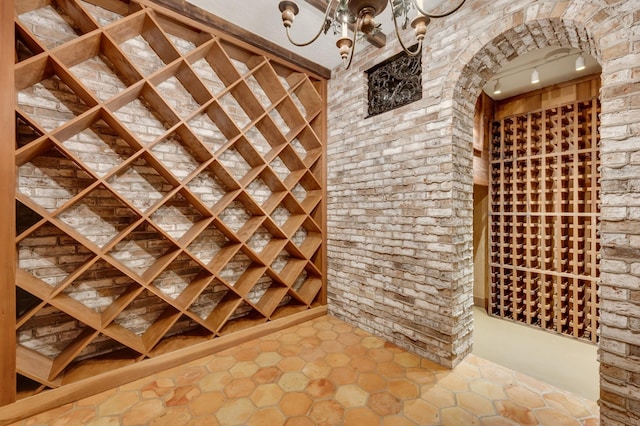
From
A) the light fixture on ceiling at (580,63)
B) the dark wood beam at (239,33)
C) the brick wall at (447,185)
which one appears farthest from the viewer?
the light fixture on ceiling at (580,63)

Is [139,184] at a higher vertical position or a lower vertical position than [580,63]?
lower

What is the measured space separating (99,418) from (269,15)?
9.02 feet

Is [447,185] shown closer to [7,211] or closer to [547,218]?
[547,218]

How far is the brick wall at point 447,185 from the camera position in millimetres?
1203

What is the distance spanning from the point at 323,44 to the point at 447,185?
1596 millimetres

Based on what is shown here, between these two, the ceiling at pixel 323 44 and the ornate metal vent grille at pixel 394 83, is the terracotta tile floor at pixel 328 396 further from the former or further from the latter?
the ceiling at pixel 323 44

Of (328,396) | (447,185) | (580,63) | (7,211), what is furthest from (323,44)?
(328,396)

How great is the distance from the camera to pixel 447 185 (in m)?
1.82

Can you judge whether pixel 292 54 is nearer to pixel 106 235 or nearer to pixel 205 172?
pixel 205 172

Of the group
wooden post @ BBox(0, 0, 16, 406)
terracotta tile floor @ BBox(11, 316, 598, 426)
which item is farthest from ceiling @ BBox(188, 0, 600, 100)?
terracotta tile floor @ BBox(11, 316, 598, 426)

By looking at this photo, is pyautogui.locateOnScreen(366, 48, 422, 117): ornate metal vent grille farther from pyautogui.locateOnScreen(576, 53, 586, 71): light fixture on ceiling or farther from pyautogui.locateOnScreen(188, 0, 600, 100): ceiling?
pyautogui.locateOnScreen(576, 53, 586, 71): light fixture on ceiling

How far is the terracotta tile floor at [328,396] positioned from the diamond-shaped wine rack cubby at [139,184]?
278 millimetres

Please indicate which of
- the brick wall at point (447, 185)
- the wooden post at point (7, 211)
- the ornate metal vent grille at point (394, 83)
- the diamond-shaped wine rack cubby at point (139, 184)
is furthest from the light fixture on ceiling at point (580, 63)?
the wooden post at point (7, 211)

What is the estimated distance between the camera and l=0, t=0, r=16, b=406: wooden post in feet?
4.44
